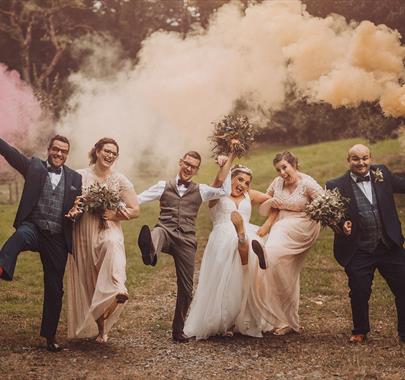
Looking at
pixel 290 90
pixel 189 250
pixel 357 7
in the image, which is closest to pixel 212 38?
pixel 290 90

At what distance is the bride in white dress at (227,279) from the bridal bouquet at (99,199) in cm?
148

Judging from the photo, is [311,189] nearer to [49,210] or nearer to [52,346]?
[49,210]

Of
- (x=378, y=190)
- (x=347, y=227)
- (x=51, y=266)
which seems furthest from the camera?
(x=378, y=190)

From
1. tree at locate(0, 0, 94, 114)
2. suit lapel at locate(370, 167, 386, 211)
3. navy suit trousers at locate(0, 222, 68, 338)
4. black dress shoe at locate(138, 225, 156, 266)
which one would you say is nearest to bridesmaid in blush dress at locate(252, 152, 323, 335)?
suit lapel at locate(370, 167, 386, 211)

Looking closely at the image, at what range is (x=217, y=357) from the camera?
696 cm

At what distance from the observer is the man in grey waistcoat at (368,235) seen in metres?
7.26

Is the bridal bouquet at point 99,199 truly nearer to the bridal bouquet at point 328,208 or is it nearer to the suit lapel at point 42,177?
the suit lapel at point 42,177

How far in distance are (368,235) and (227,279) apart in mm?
1800

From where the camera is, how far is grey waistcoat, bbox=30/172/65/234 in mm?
6840

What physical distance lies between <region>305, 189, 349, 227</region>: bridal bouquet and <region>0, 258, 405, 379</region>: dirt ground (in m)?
1.51

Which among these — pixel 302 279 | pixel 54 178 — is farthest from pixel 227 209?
pixel 302 279

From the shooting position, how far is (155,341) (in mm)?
7715

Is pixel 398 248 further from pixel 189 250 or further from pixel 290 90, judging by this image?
pixel 290 90

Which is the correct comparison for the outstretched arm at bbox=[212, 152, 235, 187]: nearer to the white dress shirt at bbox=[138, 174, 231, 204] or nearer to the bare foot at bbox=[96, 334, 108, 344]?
the white dress shirt at bbox=[138, 174, 231, 204]
